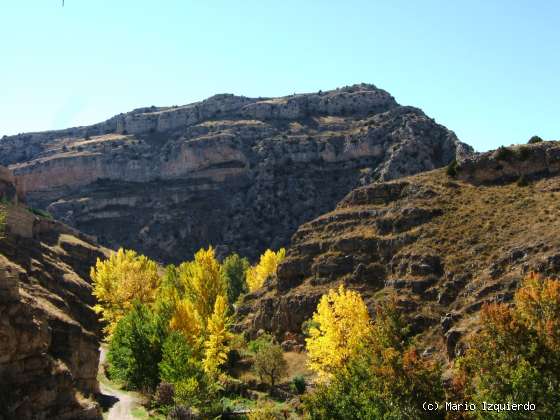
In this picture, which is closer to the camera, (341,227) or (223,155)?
(341,227)

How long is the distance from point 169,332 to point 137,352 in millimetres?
3716

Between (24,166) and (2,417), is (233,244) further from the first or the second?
(2,417)

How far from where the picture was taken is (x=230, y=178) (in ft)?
609

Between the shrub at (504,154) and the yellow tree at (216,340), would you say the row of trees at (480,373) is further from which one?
the shrub at (504,154)

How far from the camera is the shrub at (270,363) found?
6088 cm

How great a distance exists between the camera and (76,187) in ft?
634

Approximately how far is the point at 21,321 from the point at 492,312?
32.4m

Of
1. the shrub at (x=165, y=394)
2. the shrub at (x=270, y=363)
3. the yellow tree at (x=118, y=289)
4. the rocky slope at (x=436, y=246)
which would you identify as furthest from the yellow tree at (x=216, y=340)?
the yellow tree at (x=118, y=289)

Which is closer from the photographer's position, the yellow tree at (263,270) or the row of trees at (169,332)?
the row of trees at (169,332)

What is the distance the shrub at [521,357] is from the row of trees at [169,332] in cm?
2428

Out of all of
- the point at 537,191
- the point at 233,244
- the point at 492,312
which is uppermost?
the point at 537,191

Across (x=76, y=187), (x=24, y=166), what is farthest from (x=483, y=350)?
(x=24, y=166)

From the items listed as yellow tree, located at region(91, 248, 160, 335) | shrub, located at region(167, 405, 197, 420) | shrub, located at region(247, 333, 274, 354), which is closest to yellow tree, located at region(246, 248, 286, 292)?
yellow tree, located at region(91, 248, 160, 335)

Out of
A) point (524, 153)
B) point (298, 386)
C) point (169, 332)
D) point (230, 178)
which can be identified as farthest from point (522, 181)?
point (230, 178)
